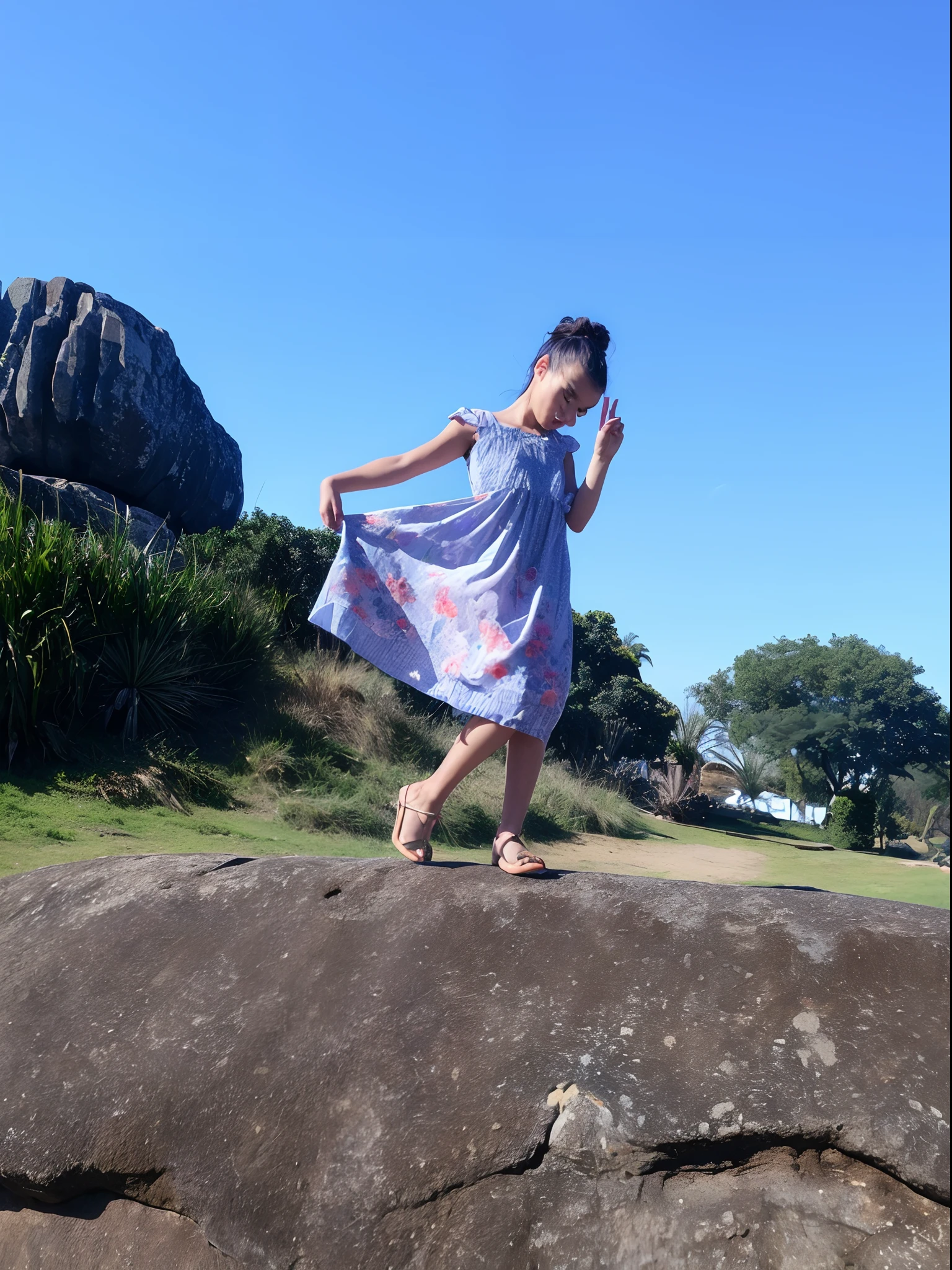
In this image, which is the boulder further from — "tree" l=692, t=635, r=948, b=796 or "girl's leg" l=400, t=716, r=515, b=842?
"girl's leg" l=400, t=716, r=515, b=842

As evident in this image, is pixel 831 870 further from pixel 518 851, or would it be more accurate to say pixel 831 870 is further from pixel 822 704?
pixel 822 704

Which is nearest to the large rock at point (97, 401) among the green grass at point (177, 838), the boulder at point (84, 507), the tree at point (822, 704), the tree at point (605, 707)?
the boulder at point (84, 507)

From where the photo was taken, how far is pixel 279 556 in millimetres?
14234

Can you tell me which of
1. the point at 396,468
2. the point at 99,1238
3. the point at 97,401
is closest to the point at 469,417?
the point at 396,468

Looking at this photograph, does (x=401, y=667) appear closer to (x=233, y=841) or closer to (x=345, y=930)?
(x=345, y=930)

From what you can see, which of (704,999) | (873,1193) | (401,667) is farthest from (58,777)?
(873,1193)

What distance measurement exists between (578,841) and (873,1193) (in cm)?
776

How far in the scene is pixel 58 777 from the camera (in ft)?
22.0

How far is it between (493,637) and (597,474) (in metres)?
0.79

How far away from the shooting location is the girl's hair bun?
11.3ft

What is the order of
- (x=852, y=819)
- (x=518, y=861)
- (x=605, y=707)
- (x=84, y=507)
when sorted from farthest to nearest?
(x=605, y=707), (x=84, y=507), (x=852, y=819), (x=518, y=861)

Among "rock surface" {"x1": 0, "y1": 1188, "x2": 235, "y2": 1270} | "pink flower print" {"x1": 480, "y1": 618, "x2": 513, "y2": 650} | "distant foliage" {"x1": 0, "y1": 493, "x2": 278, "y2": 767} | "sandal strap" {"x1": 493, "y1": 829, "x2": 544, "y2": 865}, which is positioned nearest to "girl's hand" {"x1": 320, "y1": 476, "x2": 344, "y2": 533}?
"pink flower print" {"x1": 480, "y1": 618, "x2": 513, "y2": 650}

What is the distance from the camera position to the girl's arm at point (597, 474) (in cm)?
342

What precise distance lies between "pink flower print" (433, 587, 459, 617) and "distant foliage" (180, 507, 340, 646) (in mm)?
10166
